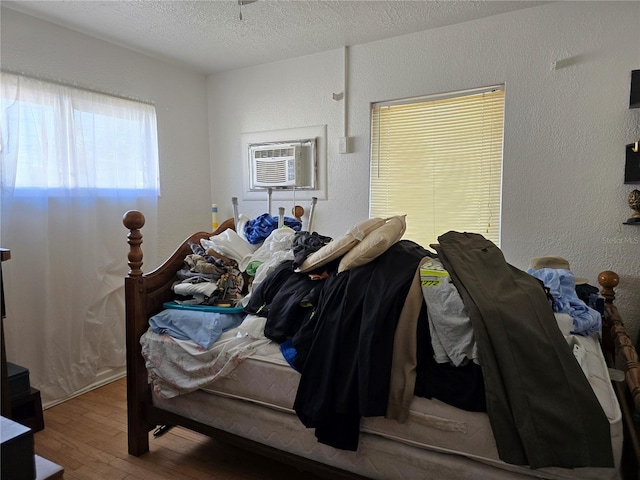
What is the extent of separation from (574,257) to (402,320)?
5.05 feet

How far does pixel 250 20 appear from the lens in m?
2.57

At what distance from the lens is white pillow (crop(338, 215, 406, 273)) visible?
164 centimetres

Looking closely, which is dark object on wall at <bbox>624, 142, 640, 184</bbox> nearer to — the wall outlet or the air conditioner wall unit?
the wall outlet

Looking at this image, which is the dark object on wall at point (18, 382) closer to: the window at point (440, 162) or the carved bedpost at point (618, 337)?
the window at point (440, 162)

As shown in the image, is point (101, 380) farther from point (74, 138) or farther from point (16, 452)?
point (16, 452)

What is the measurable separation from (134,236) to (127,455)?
3.61 ft

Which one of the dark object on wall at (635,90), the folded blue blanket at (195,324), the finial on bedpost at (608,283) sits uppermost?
the dark object on wall at (635,90)

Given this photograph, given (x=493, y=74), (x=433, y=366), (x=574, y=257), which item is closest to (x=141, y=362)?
(x=433, y=366)

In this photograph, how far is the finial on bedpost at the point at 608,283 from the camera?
212 cm

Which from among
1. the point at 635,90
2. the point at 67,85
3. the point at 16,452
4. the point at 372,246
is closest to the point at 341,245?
the point at 372,246

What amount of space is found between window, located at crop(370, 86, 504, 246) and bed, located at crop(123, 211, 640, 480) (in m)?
0.89

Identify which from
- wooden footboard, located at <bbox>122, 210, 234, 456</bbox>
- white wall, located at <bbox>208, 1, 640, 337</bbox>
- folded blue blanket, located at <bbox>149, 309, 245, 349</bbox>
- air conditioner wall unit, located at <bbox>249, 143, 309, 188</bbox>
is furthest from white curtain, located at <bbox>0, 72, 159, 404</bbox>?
white wall, located at <bbox>208, 1, 640, 337</bbox>

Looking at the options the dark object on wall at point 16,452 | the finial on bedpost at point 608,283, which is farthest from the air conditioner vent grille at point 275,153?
the dark object on wall at point 16,452

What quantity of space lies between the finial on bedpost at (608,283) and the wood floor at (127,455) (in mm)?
1742
